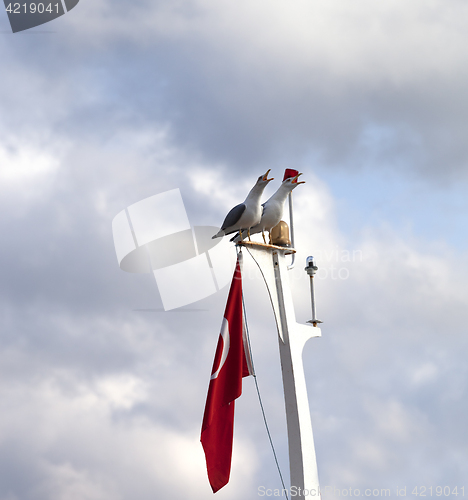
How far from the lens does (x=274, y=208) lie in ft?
45.4

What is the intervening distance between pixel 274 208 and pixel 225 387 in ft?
14.7

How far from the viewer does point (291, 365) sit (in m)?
12.5

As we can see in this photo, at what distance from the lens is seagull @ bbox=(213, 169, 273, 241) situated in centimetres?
1320

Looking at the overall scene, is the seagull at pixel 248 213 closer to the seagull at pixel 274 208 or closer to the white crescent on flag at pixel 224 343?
the seagull at pixel 274 208

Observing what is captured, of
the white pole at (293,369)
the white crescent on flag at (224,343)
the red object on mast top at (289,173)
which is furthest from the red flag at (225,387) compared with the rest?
the red object on mast top at (289,173)

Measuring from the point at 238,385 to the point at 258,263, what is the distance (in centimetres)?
287

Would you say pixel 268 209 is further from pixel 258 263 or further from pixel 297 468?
pixel 297 468

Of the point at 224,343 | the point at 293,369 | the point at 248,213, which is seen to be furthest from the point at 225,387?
the point at 248,213

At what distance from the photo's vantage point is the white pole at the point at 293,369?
1168 centimetres

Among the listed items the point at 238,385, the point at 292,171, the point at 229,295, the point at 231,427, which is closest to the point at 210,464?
the point at 231,427

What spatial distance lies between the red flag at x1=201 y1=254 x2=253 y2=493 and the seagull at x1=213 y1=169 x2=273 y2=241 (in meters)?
0.95

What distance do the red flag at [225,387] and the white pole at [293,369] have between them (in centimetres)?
82

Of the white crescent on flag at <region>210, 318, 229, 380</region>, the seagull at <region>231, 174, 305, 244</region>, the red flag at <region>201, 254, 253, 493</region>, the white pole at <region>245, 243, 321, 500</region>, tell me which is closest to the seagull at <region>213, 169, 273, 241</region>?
the seagull at <region>231, 174, 305, 244</region>

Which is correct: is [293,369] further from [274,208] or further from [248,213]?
[274,208]
